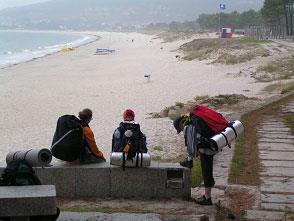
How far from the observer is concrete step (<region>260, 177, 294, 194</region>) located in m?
7.10

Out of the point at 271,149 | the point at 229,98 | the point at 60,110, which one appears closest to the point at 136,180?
the point at 271,149

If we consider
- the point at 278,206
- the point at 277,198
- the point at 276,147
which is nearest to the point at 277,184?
the point at 277,198

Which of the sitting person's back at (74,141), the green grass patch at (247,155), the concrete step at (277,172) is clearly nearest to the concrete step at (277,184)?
the green grass patch at (247,155)

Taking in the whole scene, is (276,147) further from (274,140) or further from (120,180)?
(120,180)

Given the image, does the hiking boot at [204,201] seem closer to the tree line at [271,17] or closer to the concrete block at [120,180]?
the concrete block at [120,180]

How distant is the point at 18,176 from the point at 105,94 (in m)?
19.7

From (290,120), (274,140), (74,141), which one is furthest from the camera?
(290,120)

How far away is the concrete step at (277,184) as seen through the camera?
279 inches

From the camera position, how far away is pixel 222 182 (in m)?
7.52

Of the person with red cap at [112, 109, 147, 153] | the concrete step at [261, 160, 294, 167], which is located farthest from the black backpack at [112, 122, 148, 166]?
the concrete step at [261, 160, 294, 167]

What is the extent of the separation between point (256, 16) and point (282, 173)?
9989 cm

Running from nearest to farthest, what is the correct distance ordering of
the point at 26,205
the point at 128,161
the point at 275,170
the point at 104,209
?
the point at 26,205 < the point at 104,209 < the point at 128,161 < the point at 275,170

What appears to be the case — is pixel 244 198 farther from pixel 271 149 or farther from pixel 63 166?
pixel 271 149

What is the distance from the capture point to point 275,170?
816 centimetres
